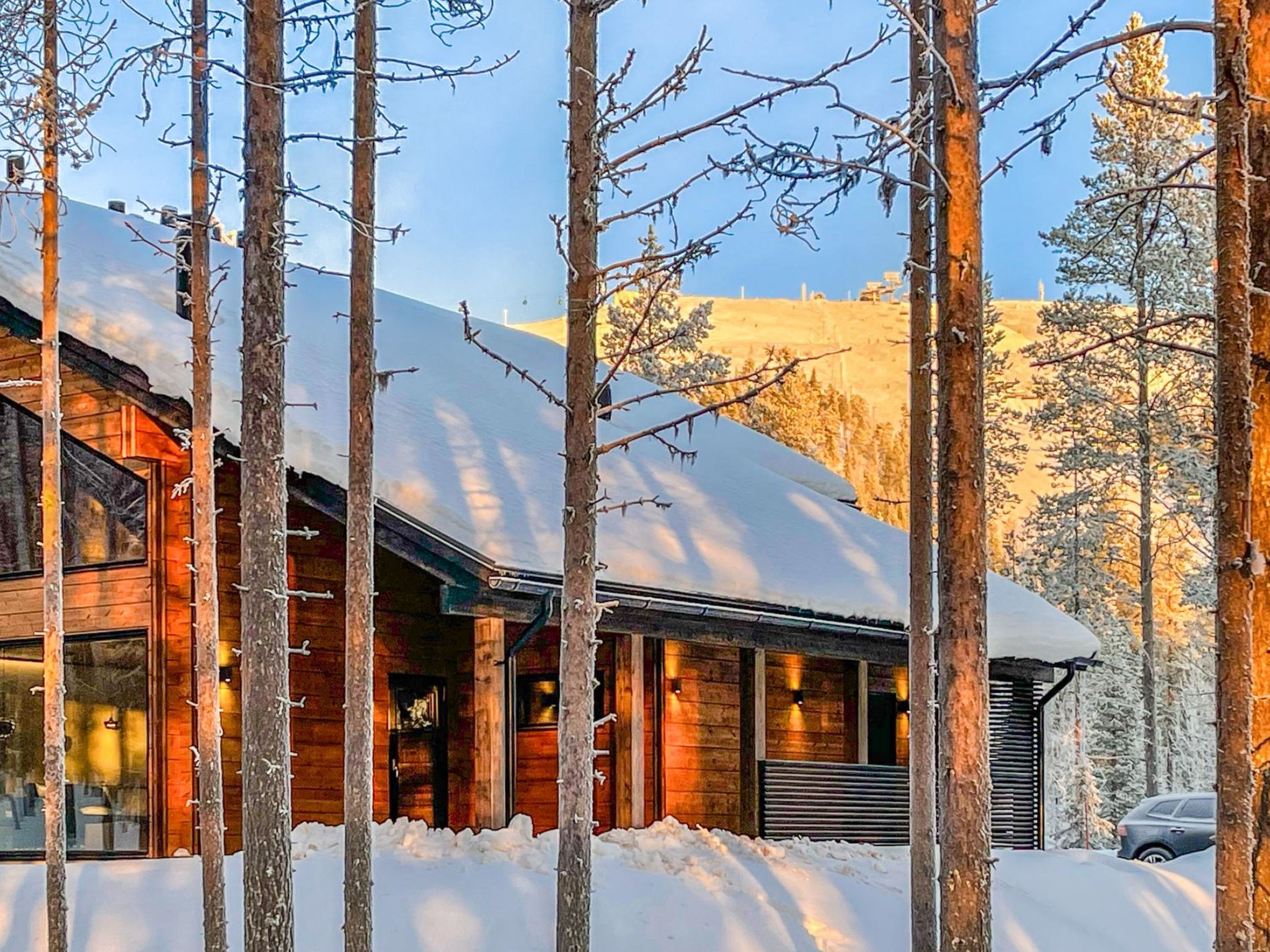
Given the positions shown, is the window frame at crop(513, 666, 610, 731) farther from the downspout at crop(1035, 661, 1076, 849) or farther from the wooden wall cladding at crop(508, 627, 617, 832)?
the downspout at crop(1035, 661, 1076, 849)

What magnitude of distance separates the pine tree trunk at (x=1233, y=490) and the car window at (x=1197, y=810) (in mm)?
11801

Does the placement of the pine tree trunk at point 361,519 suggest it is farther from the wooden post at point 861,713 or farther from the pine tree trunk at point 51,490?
the wooden post at point 861,713

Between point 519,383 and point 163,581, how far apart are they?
7182 millimetres

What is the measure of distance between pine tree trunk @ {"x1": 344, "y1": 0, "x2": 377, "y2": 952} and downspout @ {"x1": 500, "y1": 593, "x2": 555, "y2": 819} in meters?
2.26

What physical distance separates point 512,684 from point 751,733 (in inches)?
142

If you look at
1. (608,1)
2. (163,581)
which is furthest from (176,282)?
(608,1)

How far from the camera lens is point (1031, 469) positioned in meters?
130

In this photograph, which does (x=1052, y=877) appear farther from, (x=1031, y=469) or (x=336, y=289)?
(x=1031, y=469)

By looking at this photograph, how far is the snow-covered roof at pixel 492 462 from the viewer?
515 inches

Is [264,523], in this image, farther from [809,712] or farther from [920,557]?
[809,712]

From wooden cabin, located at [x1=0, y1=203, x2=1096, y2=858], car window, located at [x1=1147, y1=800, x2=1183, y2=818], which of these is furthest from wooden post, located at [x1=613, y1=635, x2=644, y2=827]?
car window, located at [x1=1147, y1=800, x2=1183, y2=818]

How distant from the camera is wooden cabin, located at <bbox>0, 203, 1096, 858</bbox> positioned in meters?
13.1

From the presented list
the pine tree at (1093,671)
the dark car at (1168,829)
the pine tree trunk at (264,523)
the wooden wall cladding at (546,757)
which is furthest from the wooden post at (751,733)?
the pine tree at (1093,671)

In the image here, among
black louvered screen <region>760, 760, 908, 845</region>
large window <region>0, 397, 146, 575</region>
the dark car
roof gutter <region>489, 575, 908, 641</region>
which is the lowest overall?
the dark car
